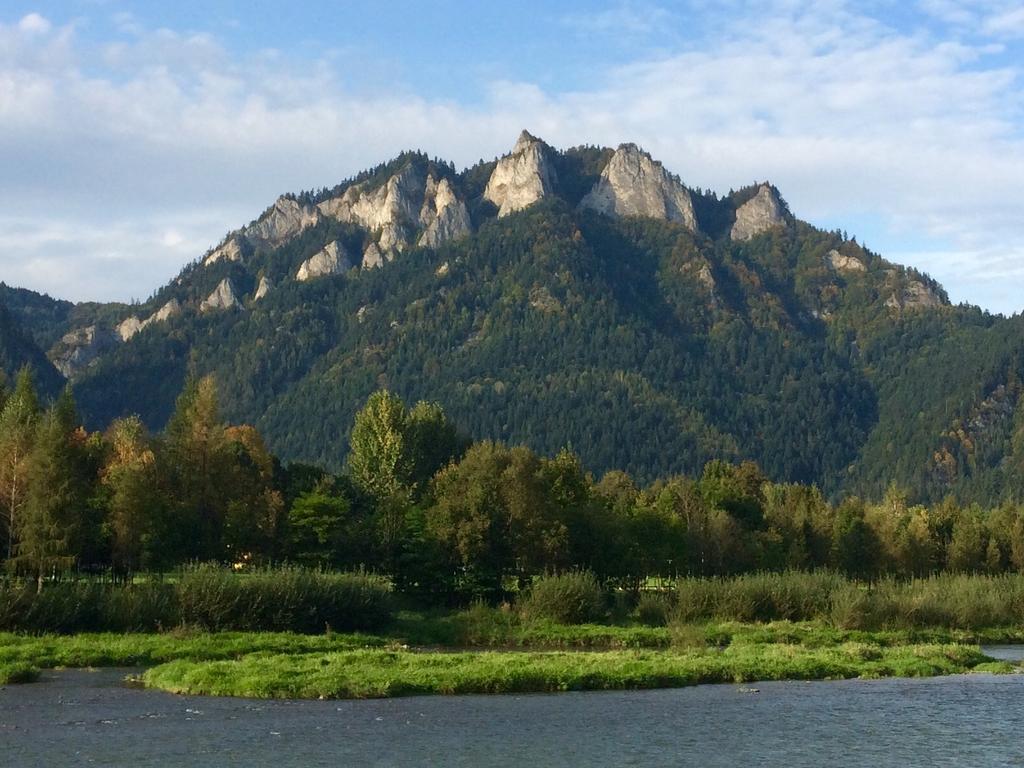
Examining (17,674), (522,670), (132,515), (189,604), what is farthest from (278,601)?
(132,515)

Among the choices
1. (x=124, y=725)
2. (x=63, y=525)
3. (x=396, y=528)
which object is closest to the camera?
(x=124, y=725)

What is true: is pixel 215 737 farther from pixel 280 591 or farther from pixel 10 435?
pixel 10 435

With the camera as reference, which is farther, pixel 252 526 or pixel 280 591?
pixel 252 526

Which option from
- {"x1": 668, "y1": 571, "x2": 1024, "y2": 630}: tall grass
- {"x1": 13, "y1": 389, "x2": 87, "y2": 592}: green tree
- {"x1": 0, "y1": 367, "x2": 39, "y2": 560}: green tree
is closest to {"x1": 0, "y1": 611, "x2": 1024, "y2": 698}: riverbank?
{"x1": 668, "y1": 571, "x2": 1024, "y2": 630}: tall grass

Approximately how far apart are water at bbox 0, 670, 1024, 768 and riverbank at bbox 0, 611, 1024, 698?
170 cm

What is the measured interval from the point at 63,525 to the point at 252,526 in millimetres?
17072

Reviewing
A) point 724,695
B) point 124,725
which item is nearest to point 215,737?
point 124,725

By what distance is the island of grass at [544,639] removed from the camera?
177 ft

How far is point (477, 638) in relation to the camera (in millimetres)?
75250

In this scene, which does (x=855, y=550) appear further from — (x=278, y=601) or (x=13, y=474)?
(x=13, y=474)

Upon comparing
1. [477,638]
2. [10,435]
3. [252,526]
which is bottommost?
[477,638]

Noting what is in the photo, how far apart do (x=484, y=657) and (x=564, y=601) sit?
68.0 ft

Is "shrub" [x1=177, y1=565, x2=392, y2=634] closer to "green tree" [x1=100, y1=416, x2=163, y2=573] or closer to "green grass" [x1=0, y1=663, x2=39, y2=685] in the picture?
"green grass" [x1=0, y1=663, x2=39, y2=685]

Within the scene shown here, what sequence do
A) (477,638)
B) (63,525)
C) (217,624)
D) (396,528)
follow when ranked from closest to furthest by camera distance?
1. (217,624)
2. (477,638)
3. (63,525)
4. (396,528)
